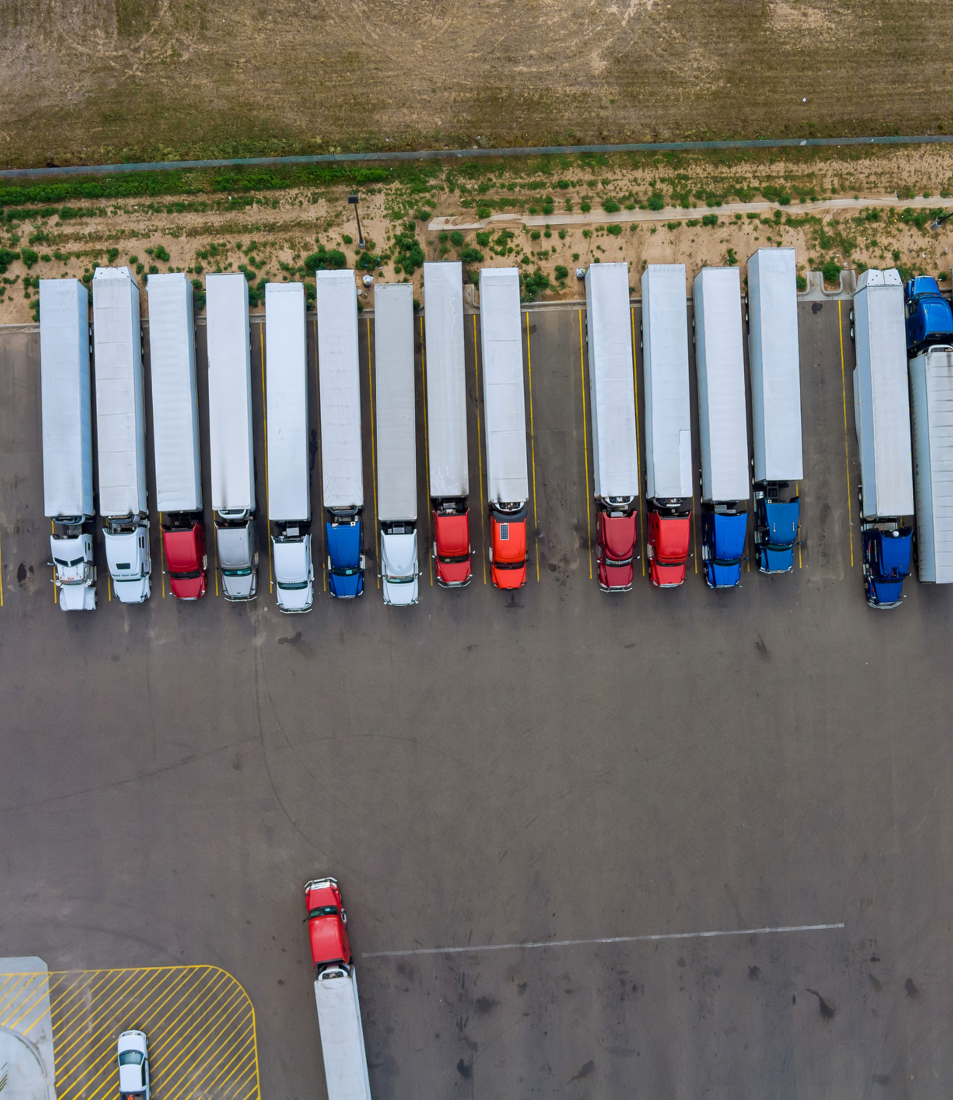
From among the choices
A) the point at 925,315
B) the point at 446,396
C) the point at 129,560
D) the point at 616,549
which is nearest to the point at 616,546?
the point at 616,549

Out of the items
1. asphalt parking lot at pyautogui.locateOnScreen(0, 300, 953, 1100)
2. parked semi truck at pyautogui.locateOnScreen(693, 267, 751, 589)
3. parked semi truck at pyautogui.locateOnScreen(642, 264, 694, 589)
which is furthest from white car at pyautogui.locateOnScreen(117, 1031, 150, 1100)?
parked semi truck at pyautogui.locateOnScreen(693, 267, 751, 589)

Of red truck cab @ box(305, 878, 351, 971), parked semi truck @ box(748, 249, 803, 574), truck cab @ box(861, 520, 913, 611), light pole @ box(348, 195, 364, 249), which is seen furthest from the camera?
light pole @ box(348, 195, 364, 249)

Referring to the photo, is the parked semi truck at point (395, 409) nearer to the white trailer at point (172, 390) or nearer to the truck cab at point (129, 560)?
the white trailer at point (172, 390)

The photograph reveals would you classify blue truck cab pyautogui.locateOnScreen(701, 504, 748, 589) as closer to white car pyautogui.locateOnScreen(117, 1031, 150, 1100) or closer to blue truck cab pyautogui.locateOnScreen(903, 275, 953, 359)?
blue truck cab pyautogui.locateOnScreen(903, 275, 953, 359)

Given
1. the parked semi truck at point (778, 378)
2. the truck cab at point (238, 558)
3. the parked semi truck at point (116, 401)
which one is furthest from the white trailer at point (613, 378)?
the parked semi truck at point (116, 401)

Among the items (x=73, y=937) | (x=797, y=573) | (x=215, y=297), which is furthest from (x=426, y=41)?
(x=73, y=937)

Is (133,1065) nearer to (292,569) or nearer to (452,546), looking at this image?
(292,569)
